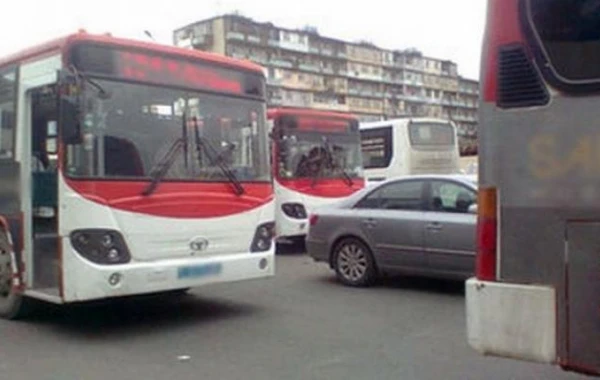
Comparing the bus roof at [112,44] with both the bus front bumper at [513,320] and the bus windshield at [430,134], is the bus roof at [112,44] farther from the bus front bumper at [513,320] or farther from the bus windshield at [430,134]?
the bus windshield at [430,134]

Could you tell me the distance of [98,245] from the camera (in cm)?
649

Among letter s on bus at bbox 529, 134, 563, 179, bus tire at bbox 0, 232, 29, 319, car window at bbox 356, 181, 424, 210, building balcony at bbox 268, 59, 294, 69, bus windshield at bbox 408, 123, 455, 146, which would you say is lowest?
bus tire at bbox 0, 232, 29, 319

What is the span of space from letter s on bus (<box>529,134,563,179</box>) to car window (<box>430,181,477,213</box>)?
15.6 feet

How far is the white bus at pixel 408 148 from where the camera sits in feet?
61.2

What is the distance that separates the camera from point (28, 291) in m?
7.09


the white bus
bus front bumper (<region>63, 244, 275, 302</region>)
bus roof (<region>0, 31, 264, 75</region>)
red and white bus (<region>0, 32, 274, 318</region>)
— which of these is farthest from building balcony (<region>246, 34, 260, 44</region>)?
bus front bumper (<region>63, 244, 275, 302</region>)

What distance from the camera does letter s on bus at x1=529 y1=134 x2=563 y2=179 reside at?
365cm

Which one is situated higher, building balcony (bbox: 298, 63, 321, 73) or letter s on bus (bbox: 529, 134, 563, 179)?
building balcony (bbox: 298, 63, 321, 73)

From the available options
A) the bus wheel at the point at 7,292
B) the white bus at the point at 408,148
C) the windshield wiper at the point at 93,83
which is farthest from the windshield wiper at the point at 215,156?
the white bus at the point at 408,148

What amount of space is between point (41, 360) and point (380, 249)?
4594 millimetres

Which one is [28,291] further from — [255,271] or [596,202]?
[596,202]

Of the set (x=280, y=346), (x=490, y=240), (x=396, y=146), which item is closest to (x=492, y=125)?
(x=490, y=240)

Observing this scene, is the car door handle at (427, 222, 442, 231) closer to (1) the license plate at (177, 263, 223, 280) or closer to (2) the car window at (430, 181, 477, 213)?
(2) the car window at (430, 181, 477, 213)

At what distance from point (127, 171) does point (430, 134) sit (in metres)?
13.6
